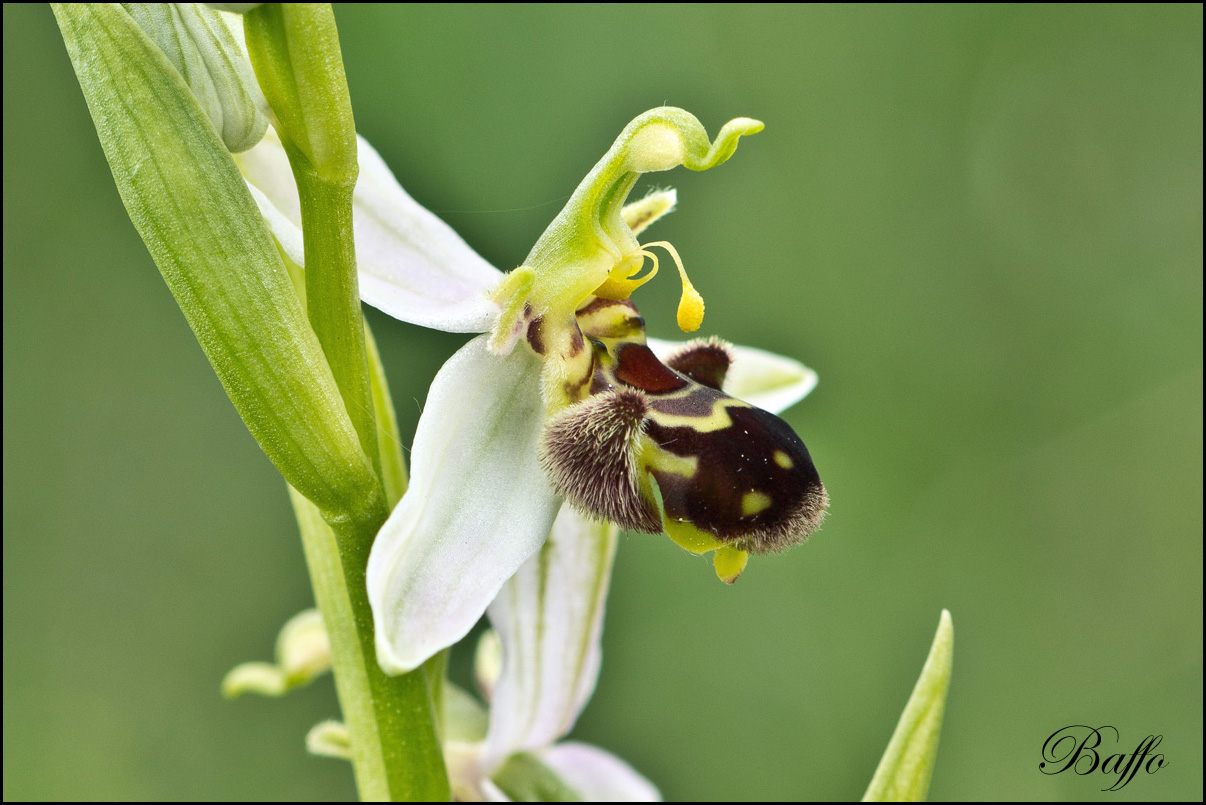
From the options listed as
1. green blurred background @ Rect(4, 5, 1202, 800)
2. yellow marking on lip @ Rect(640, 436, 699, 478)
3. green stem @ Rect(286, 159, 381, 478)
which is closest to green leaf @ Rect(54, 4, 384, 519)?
green stem @ Rect(286, 159, 381, 478)

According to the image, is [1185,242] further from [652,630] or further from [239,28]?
[239,28]

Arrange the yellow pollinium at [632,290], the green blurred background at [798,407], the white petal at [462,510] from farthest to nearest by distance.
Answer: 1. the green blurred background at [798,407]
2. the yellow pollinium at [632,290]
3. the white petal at [462,510]

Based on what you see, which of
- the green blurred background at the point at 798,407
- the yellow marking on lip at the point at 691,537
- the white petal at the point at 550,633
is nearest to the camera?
the yellow marking on lip at the point at 691,537

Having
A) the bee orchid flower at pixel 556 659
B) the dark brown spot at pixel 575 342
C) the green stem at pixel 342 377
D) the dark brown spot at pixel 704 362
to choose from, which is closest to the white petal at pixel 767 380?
the bee orchid flower at pixel 556 659

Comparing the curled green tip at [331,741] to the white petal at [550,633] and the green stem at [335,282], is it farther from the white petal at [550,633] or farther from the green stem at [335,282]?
the green stem at [335,282]

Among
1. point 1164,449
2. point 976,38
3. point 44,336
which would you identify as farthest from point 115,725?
point 976,38
